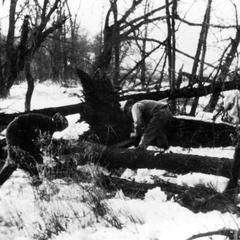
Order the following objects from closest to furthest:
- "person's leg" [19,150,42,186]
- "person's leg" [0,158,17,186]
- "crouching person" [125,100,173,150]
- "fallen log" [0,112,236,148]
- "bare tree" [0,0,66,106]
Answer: "person's leg" [19,150,42,186] → "person's leg" [0,158,17,186] → "crouching person" [125,100,173,150] → "fallen log" [0,112,236,148] → "bare tree" [0,0,66,106]

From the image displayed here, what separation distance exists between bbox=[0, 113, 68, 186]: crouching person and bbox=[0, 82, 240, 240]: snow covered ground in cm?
28

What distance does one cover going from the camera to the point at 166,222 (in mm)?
4457

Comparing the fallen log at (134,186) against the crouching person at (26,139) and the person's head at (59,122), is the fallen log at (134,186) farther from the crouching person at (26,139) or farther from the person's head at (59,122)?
the person's head at (59,122)

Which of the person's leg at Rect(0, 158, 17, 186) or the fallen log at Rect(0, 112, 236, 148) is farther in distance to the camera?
the fallen log at Rect(0, 112, 236, 148)

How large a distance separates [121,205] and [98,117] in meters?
4.38

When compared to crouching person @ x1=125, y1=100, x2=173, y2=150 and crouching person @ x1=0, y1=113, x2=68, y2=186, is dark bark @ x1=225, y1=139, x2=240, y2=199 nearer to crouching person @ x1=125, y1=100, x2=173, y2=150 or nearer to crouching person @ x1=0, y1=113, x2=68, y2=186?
crouching person @ x1=0, y1=113, x2=68, y2=186

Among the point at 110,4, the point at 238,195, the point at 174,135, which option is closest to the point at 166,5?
the point at 110,4

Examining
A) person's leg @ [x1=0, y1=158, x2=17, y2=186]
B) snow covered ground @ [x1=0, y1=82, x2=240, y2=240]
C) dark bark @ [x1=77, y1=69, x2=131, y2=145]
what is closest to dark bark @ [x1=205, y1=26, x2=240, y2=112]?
dark bark @ [x1=77, y1=69, x2=131, y2=145]

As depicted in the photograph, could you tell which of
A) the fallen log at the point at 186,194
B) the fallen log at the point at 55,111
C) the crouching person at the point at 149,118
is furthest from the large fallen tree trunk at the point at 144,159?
the fallen log at the point at 55,111

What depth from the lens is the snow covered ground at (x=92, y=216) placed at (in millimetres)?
4266

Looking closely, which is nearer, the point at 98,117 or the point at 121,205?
the point at 121,205

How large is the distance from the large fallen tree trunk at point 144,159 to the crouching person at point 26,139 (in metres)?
0.38

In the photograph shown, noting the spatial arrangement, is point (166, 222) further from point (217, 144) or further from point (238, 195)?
point (217, 144)

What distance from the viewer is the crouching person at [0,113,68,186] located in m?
6.16
